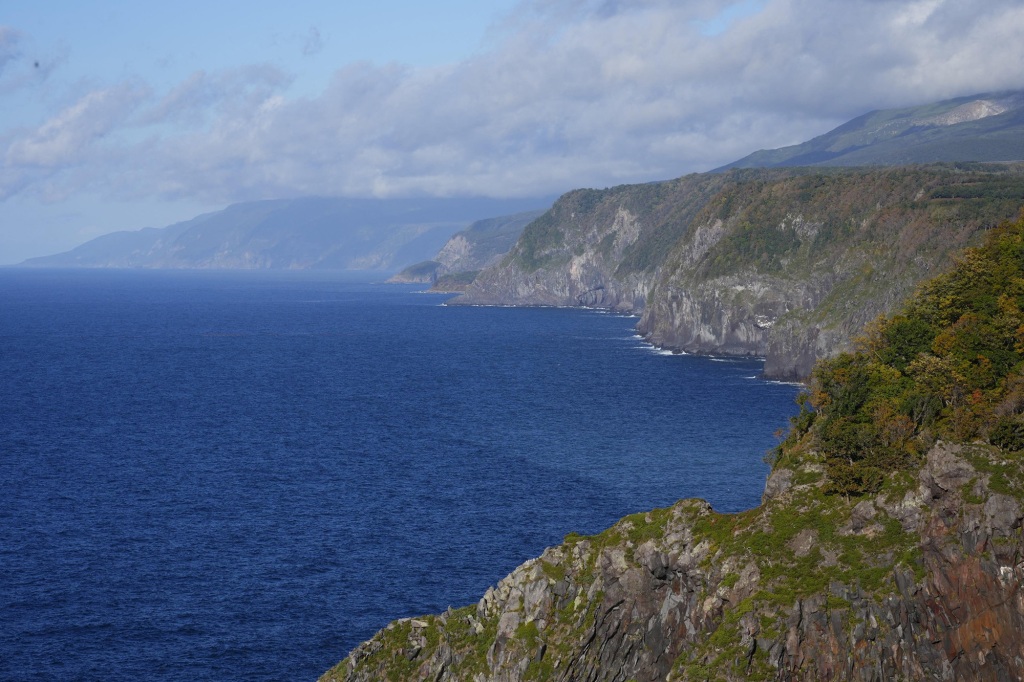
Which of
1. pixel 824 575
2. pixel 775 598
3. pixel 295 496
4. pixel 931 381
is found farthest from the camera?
pixel 295 496

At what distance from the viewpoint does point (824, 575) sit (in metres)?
52.9


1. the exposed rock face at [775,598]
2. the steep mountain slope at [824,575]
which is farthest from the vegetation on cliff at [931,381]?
the exposed rock face at [775,598]

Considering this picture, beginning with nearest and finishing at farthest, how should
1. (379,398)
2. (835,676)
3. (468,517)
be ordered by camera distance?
(835,676)
(468,517)
(379,398)

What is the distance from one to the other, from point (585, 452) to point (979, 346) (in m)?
62.7

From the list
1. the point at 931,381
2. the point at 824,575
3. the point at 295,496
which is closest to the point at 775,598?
the point at 824,575

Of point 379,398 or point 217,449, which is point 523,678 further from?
point 379,398

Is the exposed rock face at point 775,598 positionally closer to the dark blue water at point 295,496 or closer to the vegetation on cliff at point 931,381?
the vegetation on cliff at point 931,381

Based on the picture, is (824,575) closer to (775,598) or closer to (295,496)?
(775,598)

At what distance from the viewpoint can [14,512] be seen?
99688 mm

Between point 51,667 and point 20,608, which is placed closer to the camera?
point 51,667

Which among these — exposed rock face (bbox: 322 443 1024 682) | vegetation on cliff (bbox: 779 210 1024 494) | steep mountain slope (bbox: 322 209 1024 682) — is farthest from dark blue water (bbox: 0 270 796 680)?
vegetation on cliff (bbox: 779 210 1024 494)

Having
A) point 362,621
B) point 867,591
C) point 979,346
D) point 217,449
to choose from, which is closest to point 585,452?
point 217,449

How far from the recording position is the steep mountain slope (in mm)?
50531

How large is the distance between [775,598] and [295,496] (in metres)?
64.4
